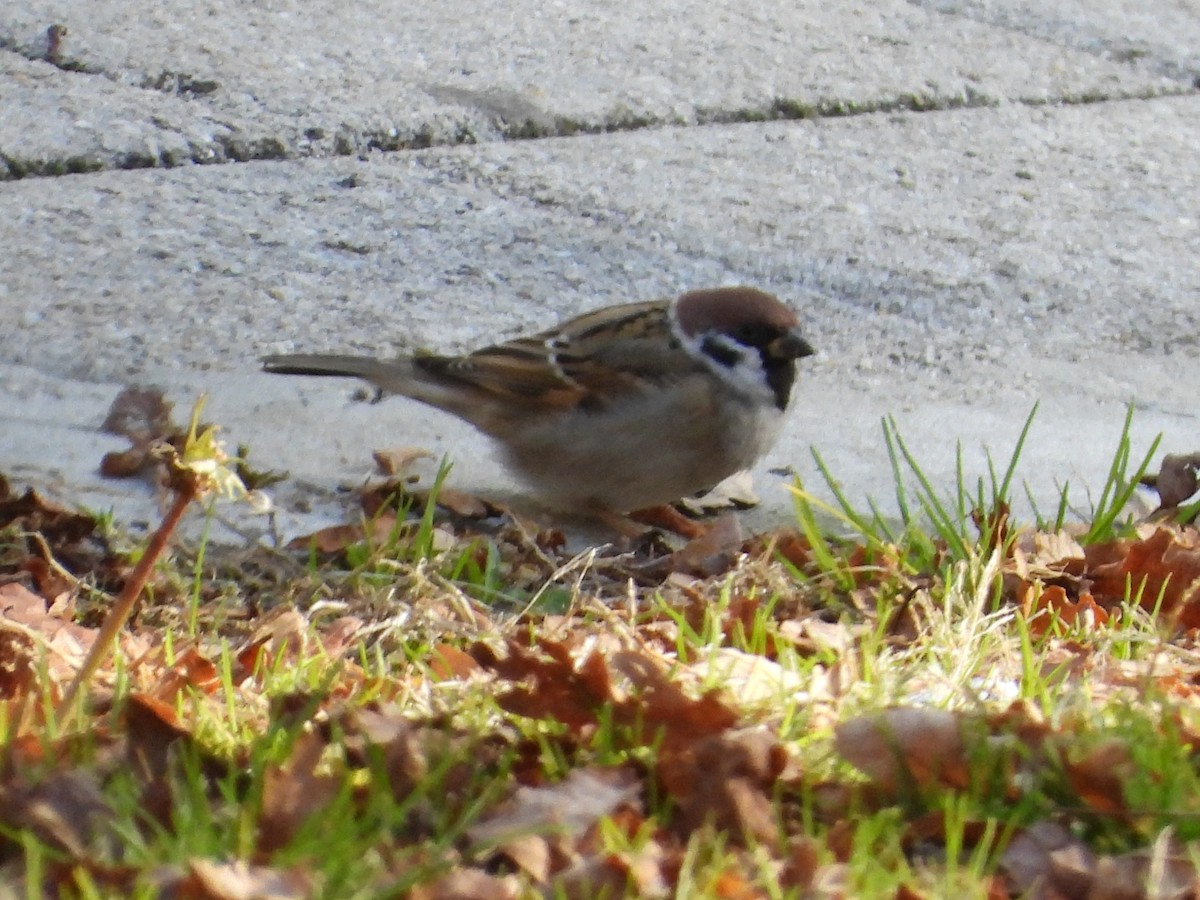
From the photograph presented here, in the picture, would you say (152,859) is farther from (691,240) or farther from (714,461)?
(691,240)

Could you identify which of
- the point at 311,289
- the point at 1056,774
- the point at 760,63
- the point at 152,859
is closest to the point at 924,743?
the point at 1056,774

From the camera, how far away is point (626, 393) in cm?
395

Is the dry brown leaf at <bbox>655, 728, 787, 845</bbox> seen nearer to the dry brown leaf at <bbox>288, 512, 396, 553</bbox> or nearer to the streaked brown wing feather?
the dry brown leaf at <bbox>288, 512, 396, 553</bbox>

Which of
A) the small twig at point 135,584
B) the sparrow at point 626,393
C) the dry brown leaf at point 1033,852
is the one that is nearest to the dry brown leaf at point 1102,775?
the dry brown leaf at point 1033,852

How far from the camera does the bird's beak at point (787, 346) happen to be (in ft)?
12.9

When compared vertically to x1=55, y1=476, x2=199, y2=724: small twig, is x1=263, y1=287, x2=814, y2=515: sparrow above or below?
below

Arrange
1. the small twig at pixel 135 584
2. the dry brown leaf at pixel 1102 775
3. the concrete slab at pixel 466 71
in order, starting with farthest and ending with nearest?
the concrete slab at pixel 466 71 < the dry brown leaf at pixel 1102 775 < the small twig at pixel 135 584

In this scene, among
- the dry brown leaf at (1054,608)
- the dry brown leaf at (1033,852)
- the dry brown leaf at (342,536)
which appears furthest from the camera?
the dry brown leaf at (342,536)

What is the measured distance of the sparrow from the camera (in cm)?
383

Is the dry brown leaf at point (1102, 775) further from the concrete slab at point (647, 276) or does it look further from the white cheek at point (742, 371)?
the white cheek at point (742, 371)

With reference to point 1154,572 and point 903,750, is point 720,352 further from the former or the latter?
point 903,750

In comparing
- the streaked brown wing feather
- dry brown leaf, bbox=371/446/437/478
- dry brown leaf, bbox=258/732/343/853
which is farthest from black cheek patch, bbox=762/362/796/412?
dry brown leaf, bbox=258/732/343/853

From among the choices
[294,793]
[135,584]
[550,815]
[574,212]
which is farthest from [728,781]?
[574,212]

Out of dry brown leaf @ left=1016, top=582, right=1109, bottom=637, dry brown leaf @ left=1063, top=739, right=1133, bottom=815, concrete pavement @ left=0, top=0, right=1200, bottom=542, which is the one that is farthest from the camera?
concrete pavement @ left=0, top=0, right=1200, bottom=542
